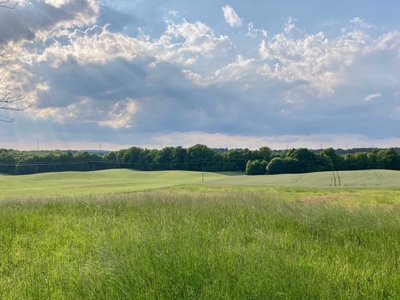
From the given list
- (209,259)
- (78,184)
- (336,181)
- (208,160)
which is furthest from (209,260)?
(208,160)

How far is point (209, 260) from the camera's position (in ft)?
15.1

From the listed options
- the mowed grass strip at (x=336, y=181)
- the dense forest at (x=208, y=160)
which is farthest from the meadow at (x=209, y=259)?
the dense forest at (x=208, y=160)

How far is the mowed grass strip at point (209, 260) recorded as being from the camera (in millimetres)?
3885

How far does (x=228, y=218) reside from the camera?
8.15m

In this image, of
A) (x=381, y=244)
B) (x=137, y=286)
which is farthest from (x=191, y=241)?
(x=381, y=244)

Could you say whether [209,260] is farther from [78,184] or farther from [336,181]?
[78,184]

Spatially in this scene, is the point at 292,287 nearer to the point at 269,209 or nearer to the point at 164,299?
the point at 164,299

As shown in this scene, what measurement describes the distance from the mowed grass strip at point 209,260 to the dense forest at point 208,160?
89.7 m

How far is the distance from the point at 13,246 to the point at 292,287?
582 cm

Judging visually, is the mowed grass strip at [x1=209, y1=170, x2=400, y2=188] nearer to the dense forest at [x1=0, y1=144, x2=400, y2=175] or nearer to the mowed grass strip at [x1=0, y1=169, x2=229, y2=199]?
the mowed grass strip at [x1=0, y1=169, x2=229, y2=199]

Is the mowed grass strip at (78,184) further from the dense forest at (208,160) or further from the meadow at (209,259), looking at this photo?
the dense forest at (208,160)

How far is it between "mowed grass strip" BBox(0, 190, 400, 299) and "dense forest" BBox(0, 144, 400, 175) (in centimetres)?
8970

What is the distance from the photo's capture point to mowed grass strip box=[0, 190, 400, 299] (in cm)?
388

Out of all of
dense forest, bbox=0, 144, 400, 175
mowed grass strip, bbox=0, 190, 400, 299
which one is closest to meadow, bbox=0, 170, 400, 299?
mowed grass strip, bbox=0, 190, 400, 299
